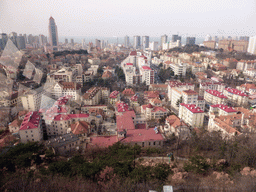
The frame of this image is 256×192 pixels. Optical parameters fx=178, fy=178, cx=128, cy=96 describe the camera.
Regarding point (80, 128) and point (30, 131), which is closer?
point (30, 131)

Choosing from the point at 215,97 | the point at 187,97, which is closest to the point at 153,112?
the point at 187,97

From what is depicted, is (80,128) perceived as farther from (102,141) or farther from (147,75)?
(147,75)

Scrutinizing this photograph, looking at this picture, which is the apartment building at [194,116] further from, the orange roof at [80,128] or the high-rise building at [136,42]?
the high-rise building at [136,42]

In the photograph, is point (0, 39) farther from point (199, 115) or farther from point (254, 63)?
point (254, 63)

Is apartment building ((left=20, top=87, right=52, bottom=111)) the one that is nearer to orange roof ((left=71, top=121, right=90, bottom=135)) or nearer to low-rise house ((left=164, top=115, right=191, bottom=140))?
orange roof ((left=71, top=121, right=90, bottom=135))

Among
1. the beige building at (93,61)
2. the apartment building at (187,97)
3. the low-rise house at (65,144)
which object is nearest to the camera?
the low-rise house at (65,144)

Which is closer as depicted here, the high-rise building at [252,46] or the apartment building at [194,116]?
the apartment building at [194,116]

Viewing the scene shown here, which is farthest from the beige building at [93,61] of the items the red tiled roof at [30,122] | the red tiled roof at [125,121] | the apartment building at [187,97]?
the red tiled roof at [30,122]

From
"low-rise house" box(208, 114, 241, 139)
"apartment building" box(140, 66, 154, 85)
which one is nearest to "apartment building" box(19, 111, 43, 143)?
"low-rise house" box(208, 114, 241, 139)
